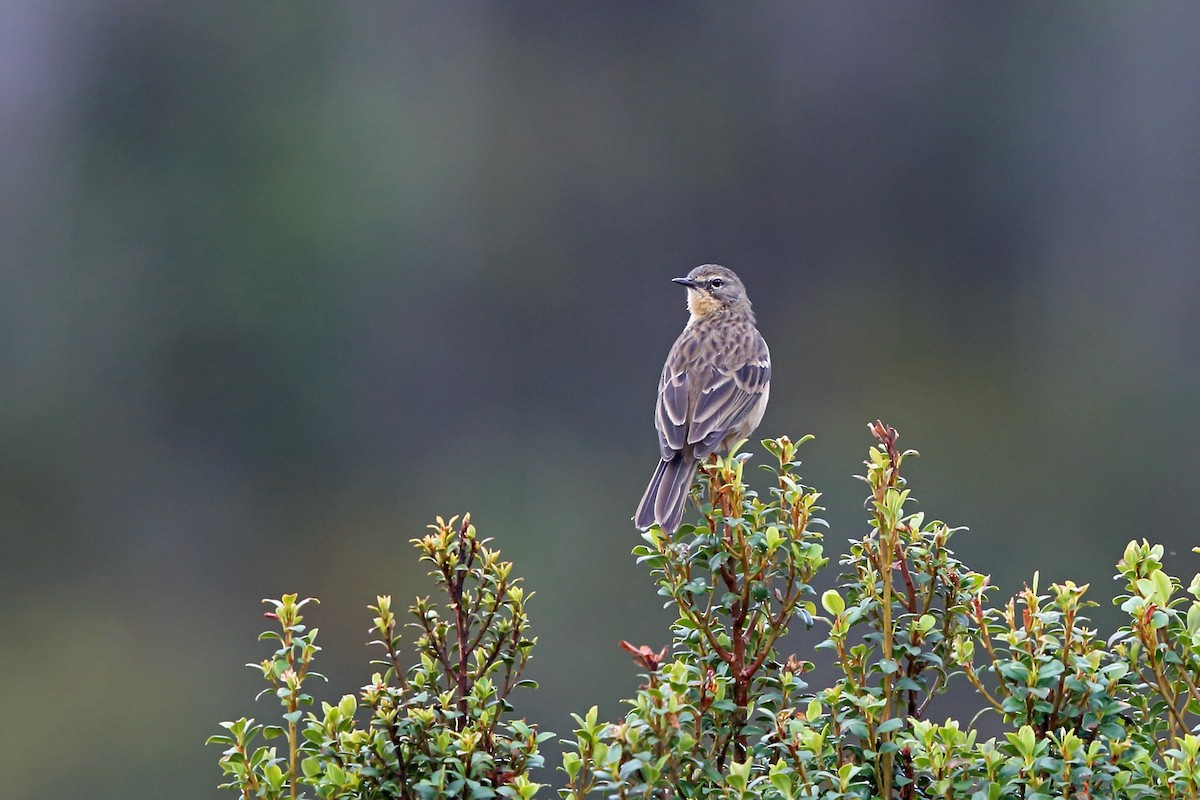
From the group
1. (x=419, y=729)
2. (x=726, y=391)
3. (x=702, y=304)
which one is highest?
(x=702, y=304)

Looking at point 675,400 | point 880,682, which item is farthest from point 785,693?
point 675,400

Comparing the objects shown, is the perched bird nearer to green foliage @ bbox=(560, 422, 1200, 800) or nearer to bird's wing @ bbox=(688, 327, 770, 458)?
bird's wing @ bbox=(688, 327, 770, 458)

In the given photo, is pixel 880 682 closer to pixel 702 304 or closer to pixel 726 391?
pixel 726 391

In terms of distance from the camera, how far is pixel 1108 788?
80.0 inches

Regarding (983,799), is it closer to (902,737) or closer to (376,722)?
(902,737)

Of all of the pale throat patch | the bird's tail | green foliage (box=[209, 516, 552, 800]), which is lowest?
green foliage (box=[209, 516, 552, 800])

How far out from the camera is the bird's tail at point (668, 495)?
3.74m

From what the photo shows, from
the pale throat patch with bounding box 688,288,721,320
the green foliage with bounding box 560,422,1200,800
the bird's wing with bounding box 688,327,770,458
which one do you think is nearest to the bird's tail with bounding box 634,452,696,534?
the bird's wing with bounding box 688,327,770,458

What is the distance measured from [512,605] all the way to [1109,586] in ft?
23.2

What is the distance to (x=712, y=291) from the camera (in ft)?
18.6

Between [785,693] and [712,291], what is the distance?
142 inches

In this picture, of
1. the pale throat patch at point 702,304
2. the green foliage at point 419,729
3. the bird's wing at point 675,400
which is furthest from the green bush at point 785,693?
the pale throat patch at point 702,304

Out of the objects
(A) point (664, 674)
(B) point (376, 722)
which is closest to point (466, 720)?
(B) point (376, 722)

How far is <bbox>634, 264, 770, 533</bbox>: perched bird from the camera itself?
3.93 meters
